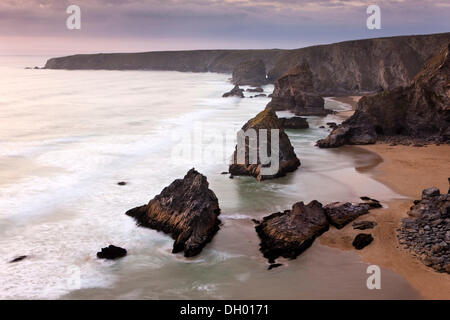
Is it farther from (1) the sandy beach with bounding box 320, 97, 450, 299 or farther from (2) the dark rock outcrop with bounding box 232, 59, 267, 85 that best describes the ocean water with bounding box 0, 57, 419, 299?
(2) the dark rock outcrop with bounding box 232, 59, 267, 85

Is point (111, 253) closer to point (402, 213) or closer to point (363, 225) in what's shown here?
point (363, 225)

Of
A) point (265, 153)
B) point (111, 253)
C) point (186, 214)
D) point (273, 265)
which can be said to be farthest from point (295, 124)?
point (111, 253)

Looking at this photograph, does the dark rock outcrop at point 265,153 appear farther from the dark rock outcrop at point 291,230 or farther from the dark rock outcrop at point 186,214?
the dark rock outcrop at point 291,230

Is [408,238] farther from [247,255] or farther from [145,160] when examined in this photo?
[145,160]

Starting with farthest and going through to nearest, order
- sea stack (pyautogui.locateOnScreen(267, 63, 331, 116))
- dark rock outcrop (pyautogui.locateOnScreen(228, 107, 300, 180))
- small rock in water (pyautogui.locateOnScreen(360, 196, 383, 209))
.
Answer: sea stack (pyautogui.locateOnScreen(267, 63, 331, 116))
dark rock outcrop (pyautogui.locateOnScreen(228, 107, 300, 180))
small rock in water (pyautogui.locateOnScreen(360, 196, 383, 209))

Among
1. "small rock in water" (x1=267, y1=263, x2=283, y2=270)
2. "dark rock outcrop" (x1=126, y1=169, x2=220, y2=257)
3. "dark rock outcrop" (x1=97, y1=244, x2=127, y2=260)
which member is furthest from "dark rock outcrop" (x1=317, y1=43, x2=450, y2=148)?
"dark rock outcrop" (x1=97, y1=244, x2=127, y2=260)
